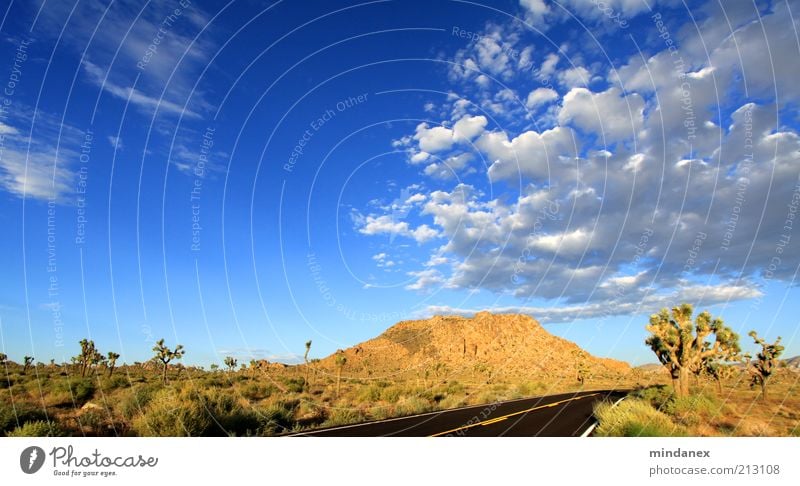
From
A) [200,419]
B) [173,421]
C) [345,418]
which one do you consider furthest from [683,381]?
[173,421]

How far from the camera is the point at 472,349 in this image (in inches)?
5037

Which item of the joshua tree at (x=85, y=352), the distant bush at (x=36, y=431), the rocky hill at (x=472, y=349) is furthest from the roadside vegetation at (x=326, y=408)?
the rocky hill at (x=472, y=349)

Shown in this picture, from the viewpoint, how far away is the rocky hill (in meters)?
110

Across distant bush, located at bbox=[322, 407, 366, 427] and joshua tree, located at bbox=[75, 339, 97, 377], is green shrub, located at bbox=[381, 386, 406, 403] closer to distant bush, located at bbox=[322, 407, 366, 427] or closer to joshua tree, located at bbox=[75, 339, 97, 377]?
distant bush, located at bbox=[322, 407, 366, 427]

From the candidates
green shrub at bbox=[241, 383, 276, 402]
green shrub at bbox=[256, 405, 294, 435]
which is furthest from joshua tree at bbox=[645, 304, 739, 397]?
green shrub at bbox=[241, 383, 276, 402]

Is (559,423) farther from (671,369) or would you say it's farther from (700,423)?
(671,369)

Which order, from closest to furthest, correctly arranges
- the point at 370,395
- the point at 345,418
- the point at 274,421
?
the point at 274,421 < the point at 345,418 < the point at 370,395

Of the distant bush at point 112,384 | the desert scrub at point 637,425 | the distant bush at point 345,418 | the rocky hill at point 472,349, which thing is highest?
the distant bush at point 112,384

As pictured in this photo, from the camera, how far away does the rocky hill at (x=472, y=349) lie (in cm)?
10988

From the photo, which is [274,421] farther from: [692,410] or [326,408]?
[692,410]

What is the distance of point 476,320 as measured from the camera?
15050 cm

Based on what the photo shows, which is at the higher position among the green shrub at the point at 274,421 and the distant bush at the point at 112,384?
the distant bush at the point at 112,384

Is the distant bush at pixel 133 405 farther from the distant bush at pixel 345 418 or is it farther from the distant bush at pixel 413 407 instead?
the distant bush at pixel 413 407
